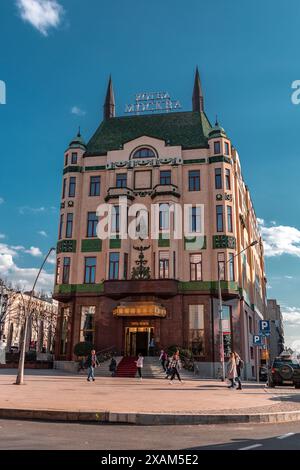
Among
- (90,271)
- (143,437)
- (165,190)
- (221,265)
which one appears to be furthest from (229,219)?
(143,437)

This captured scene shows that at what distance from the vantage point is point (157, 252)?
140 ft

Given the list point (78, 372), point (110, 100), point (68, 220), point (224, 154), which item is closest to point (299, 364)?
point (78, 372)

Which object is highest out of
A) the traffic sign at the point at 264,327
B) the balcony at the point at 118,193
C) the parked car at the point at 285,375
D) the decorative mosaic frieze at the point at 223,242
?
the balcony at the point at 118,193

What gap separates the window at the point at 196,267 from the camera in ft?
137

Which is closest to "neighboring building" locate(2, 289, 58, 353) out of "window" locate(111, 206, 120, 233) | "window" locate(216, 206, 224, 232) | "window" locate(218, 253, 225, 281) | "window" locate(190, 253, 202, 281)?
"window" locate(111, 206, 120, 233)

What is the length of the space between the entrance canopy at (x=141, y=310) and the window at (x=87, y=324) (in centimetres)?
287

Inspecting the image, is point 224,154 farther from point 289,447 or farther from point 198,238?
point 289,447

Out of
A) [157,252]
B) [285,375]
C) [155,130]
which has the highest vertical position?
[155,130]

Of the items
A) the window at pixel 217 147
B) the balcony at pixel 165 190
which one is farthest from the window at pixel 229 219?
the window at pixel 217 147

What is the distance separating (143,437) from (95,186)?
38.9 metres

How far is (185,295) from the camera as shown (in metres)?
41.2

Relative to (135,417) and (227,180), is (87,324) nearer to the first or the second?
(227,180)

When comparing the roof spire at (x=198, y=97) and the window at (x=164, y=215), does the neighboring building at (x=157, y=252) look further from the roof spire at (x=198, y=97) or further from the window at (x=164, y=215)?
the roof spire at (x=198, y=97)

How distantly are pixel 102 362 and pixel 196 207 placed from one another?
17.0m
